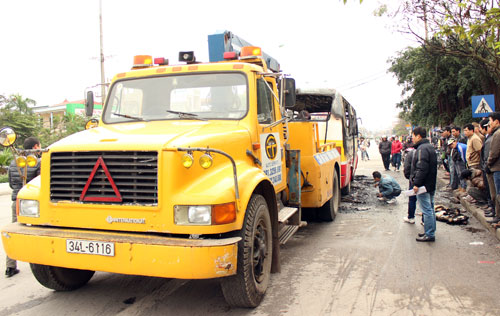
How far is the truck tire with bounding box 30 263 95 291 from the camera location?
4.17m

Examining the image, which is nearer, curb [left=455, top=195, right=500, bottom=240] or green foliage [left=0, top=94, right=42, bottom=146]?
curb [left=455, top=195, right=500, bottom=240]

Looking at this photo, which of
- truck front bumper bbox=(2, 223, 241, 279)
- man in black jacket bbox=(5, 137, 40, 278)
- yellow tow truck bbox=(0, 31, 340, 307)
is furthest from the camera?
man in black jacket bbox=(5, 137, 40, 278)

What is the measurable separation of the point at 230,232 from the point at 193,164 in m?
0.68

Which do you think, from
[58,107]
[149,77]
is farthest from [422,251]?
[58,107]

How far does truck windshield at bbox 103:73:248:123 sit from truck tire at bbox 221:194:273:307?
120 cm

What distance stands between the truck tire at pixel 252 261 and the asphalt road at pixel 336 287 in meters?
0.19

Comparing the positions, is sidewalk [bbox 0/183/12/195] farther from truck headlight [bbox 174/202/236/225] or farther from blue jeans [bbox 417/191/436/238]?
blue jeans [bbox 417/191/436/238]

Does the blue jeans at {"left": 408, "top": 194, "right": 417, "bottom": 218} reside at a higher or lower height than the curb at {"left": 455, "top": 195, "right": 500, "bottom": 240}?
higher

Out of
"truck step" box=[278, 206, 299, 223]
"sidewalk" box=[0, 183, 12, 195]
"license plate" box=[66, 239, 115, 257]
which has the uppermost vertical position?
"license plate" box=[66, 239, 115, 257]

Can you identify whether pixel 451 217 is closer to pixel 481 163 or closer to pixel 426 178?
pixel 481 163

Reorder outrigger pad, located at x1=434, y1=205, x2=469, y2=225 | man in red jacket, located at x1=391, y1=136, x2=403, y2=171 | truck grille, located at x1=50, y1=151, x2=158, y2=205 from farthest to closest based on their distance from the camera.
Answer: man in red jacket, located at x1=391, y1=136, x2=403, y2=171, outrigger pad, located at x1=434, y1=205, x2=469, y2=225, truck grille, located at x1=50, y1=151, x2=158, y2=205

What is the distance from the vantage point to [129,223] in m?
3.52

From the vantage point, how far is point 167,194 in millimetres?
3424

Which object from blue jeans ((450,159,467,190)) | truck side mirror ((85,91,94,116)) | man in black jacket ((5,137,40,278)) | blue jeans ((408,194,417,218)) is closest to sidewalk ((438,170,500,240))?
blue jeans ((450,159,467,190))
